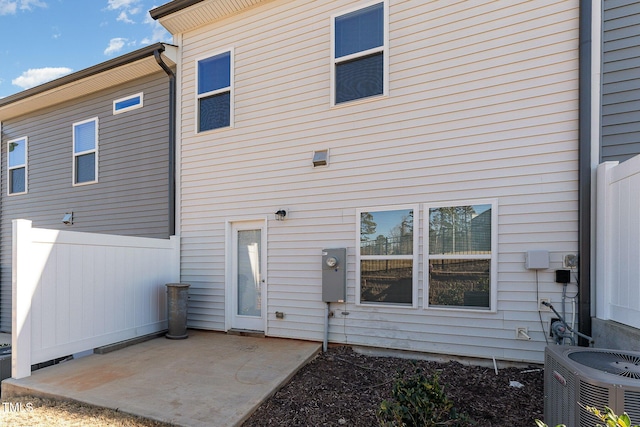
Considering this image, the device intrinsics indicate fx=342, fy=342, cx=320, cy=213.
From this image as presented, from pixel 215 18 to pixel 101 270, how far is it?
453cm

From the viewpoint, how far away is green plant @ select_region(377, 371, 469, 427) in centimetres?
228

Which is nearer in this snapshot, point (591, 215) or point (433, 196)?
point (591, 215)

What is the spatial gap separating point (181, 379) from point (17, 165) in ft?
27.6

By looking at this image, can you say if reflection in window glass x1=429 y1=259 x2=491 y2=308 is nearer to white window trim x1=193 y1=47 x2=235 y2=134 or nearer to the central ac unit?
the central ac unit

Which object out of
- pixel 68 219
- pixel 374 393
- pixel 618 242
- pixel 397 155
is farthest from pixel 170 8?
Answer: pixel 618 242

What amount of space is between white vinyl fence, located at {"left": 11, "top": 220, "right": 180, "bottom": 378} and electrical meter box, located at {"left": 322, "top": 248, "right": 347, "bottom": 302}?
300 cm

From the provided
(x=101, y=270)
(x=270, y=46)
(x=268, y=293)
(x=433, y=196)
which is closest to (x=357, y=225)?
(x=433, y=196)

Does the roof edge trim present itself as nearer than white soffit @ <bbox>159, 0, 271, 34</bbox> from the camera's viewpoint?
No

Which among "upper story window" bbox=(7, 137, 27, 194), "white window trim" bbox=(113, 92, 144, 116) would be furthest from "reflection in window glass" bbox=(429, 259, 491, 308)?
"upper story window" bbox=(7, 137, 27, 194)

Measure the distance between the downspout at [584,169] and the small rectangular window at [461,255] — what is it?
2.79 ft

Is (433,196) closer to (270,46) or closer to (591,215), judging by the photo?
(591,215)

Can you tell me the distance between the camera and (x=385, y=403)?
2297 millimetres

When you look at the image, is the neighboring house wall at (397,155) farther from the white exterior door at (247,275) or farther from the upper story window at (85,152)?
the upper story window at (85,152)

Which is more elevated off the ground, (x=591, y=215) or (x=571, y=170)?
(x=571, y=170)
